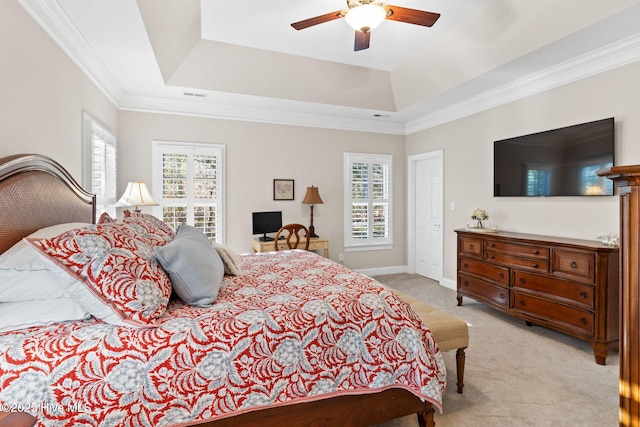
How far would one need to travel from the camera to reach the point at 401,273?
5.50 m

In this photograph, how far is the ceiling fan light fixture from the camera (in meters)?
2.24

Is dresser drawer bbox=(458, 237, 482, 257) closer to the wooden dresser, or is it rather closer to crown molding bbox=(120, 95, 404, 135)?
the wooden dresser

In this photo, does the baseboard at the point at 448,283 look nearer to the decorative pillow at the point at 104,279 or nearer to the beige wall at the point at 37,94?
the decorative pillow at the point at 104,279

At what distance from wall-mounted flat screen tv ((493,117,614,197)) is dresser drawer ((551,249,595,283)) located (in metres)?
0.65

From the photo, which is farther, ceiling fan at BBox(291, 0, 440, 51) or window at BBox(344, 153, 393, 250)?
window at BBox(344, 153, 393, 250)

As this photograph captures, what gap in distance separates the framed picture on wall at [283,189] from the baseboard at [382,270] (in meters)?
1.69

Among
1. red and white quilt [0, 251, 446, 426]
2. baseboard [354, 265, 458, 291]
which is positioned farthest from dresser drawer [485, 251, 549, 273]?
red and white quilt [0, 251, 446, 426]

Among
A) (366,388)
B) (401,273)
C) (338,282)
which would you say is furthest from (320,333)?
(401,273)

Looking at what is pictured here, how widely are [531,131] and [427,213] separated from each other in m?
1.96

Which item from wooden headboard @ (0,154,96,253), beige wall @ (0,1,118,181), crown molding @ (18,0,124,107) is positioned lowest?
wooden headboard @ (0,154,96,253)

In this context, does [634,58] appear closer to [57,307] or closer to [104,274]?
[104,274]

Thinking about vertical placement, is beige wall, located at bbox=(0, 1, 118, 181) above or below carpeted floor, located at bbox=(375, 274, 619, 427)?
above

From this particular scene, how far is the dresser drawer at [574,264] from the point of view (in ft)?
8.44

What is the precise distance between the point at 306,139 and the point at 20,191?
3.65 metres
